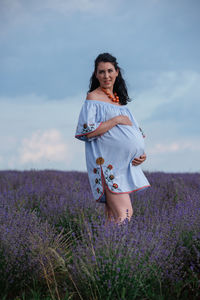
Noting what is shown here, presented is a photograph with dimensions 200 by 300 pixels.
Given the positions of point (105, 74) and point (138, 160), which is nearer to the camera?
point (138, 160)

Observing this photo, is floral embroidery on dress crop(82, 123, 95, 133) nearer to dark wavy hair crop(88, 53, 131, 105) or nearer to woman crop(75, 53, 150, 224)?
woman crop(75, 53, 150, 224)

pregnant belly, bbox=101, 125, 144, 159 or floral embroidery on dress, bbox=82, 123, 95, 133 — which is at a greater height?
floral embroidery on dress, bbox=82, 123, 95, 133

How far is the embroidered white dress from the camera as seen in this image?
2.87m

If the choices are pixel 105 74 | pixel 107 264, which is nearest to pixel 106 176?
pixel 107 264

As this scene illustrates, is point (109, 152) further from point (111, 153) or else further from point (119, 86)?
point (119, 86)

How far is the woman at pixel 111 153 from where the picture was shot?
9.41ft

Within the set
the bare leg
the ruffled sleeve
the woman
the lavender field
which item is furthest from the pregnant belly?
the lavender field

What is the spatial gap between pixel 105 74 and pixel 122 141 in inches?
27.3

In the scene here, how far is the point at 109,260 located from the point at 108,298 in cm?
23

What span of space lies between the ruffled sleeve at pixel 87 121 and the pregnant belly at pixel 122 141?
12 centimetres

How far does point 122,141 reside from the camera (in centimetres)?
292

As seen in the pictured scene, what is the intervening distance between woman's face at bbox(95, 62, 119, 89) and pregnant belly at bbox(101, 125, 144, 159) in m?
0.48

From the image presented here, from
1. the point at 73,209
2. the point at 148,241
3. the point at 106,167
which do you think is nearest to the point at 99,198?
the point at 106,167

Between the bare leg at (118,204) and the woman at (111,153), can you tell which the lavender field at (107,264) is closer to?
the bare leg at (118,204)
